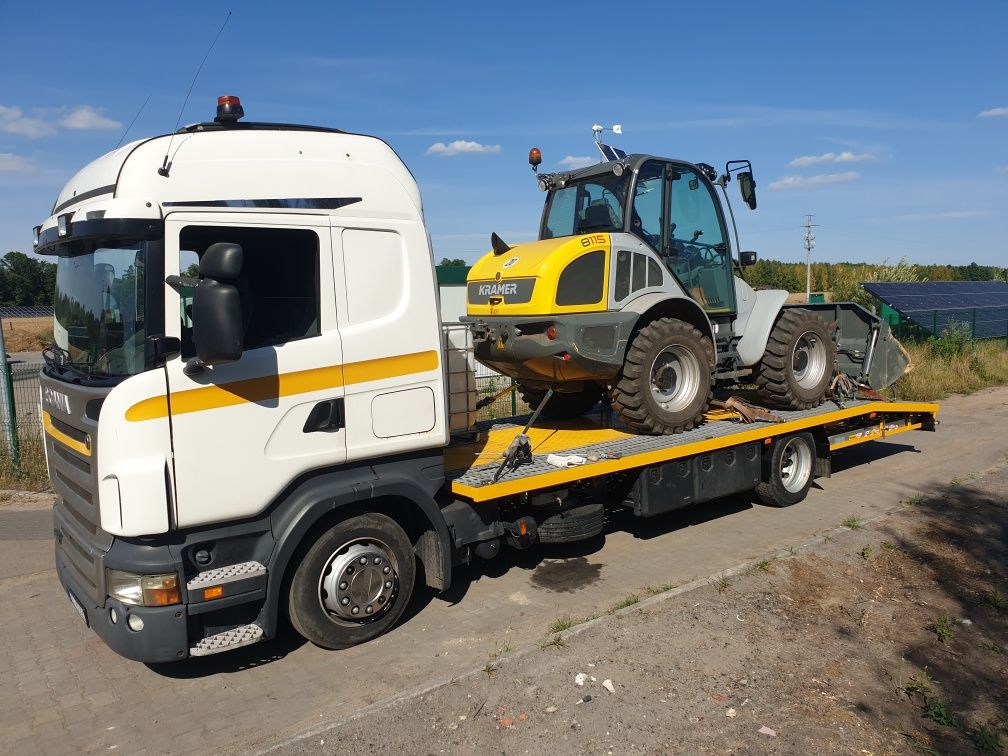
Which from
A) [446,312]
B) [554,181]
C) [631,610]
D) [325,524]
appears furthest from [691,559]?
[446,312]

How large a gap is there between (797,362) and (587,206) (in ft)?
9.96

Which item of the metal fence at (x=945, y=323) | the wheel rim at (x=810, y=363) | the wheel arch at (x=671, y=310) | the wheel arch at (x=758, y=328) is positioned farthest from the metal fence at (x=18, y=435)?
the metal fence at (x=945, y=323)

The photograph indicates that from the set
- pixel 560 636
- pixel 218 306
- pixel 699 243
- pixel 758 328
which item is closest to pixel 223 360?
pixel 218 306

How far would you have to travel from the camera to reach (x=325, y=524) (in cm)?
455

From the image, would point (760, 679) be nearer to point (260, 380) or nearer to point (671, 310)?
point (260, 380)

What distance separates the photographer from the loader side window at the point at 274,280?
13.8 feet

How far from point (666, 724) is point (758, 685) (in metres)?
0.72

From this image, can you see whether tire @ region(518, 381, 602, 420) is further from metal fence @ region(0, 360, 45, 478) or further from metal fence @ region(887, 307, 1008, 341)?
metal fence @ region(887, 307, 1008, 341)

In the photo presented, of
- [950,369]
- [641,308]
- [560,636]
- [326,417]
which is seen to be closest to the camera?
[326,417]

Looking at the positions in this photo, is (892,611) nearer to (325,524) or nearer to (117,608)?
(325,524)

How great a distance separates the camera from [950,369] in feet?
56.5

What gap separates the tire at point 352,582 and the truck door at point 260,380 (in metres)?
0.49

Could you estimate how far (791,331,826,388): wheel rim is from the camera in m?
8.27

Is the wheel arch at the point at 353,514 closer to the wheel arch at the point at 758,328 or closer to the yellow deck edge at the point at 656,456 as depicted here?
the yellow deck edge at the point at 656,456
